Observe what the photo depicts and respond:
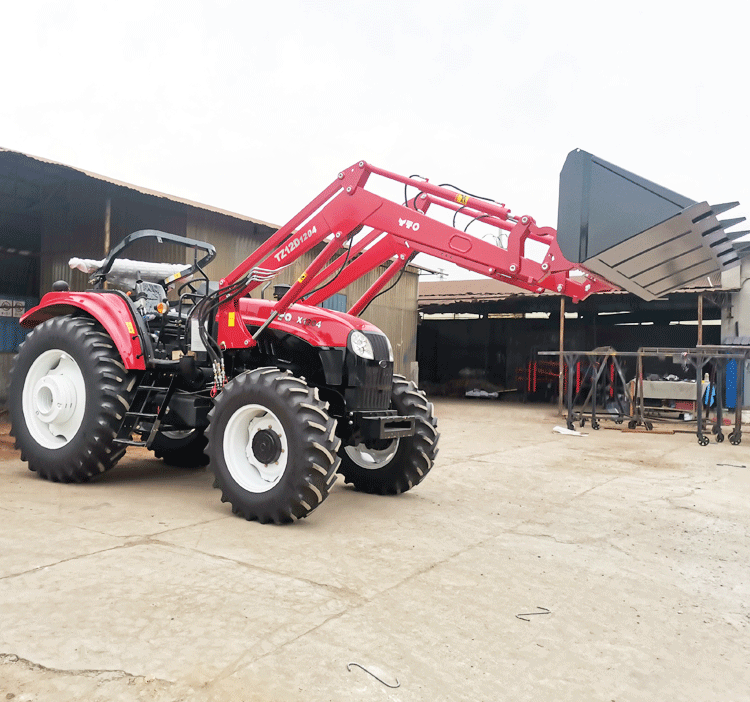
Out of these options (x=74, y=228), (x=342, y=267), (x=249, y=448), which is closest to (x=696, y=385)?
(x=342, y=267)

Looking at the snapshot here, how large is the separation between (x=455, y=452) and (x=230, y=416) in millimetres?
5106

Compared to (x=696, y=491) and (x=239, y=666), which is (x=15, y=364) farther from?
(x=696, y=491)

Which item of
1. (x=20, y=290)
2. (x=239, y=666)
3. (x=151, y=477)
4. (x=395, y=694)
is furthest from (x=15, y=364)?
(x=20, y=290)

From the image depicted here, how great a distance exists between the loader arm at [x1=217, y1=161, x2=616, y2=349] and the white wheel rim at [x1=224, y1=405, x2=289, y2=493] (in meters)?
0.80

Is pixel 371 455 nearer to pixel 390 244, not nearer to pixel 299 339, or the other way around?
pixel 299 339

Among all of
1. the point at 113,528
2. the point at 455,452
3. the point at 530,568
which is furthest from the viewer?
the point at 455,452

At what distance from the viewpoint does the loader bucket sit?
173 inches

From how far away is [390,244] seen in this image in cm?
613

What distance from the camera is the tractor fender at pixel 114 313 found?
6.01m

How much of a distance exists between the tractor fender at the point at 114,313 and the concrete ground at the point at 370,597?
1199mm

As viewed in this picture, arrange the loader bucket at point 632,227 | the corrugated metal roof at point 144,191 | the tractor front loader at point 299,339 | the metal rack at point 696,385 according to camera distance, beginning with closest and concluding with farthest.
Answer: the loader bucket at point 632,227 → the tractor front loader at point 299,339 → the corrugated metal roof at point 144,191 → the metal rack at point 696,385

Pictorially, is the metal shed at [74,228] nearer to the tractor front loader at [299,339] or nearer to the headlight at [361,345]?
the tractor front loader at [299,339]

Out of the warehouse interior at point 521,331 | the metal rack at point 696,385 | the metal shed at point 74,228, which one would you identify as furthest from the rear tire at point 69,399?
the warehouse interior at point 521,331

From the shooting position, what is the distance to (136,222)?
12297mm
